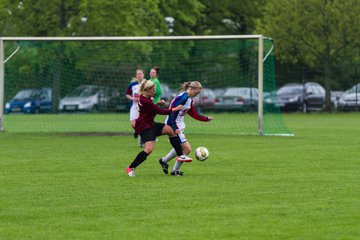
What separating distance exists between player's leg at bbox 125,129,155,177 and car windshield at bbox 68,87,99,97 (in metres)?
21.7

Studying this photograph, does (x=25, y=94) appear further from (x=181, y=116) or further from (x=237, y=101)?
(x=181, y=116)

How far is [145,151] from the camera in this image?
15.2m

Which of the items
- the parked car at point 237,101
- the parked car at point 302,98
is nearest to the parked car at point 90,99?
the parked car at point 237,101

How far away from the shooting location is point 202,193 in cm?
1272

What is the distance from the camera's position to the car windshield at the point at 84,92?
121ft

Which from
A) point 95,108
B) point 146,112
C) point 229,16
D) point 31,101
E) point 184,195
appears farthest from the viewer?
point 229,16

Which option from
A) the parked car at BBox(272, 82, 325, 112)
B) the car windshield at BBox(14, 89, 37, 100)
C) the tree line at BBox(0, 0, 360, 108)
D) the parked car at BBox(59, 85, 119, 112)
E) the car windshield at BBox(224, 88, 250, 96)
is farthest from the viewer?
the parked car at BBox(272, 82, 325, 112)

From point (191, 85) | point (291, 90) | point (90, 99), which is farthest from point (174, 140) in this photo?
point (291, 90)

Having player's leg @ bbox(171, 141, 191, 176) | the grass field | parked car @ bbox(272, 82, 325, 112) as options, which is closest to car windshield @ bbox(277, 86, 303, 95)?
parked car @ bbox(272, 82, 325, 112)

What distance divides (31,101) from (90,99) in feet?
9.71

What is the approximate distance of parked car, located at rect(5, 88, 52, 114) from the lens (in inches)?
1400

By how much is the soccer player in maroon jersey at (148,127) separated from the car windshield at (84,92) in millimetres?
21519

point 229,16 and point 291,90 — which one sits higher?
point 229,16

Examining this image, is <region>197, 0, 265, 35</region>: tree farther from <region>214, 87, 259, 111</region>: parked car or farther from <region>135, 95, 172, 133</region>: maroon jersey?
<region>135, 95, 172, 133</region>: maroon jersey
